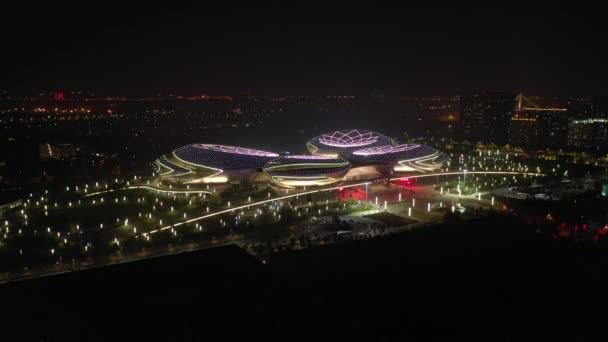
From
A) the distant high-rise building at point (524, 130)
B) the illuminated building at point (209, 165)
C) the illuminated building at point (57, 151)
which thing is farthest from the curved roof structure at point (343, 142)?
the distant high-rise building at point (524, 130)

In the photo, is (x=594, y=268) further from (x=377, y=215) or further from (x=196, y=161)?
(x=196, y=161)

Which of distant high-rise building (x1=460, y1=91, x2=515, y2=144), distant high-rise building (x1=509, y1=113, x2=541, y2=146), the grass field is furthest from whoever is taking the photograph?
distant high-rise building (x1=460, y1=91, x2=515, y2=144)

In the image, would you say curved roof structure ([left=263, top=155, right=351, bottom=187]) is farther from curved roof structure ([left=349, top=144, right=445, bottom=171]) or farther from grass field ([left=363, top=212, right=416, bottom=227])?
grass field ([left=363, top=212, right=416, bottom=227])

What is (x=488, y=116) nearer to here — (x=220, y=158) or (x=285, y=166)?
(x=285, y=166)

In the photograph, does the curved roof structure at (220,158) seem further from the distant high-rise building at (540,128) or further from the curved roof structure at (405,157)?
the distant high-rise building at (540,128)

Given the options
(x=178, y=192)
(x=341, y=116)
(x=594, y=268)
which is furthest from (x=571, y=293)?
(x=341, y=116)

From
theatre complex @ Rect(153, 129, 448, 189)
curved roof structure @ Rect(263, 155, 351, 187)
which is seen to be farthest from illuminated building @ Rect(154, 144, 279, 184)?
curved roof structure @ Rect(263, 155, 351, 187)
